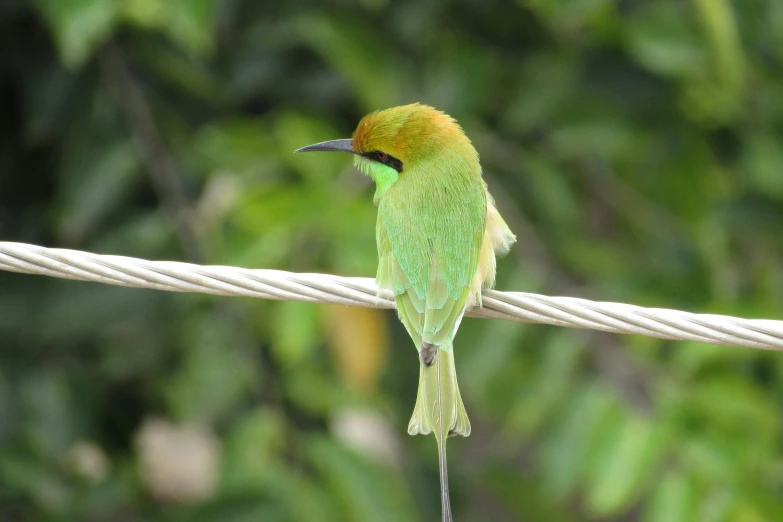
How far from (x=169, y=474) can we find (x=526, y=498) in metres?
1.45

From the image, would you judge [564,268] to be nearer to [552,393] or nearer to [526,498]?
[552,393]

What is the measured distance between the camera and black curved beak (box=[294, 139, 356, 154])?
294 centimetres

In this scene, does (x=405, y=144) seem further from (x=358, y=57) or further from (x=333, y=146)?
(x=358, y=57)

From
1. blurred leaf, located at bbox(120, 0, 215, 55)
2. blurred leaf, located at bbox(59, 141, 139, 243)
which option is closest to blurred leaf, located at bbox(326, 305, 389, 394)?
blurred leaf, located at bbox(59, 141, 139, 243)

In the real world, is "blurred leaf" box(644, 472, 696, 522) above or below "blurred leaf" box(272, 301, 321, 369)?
below

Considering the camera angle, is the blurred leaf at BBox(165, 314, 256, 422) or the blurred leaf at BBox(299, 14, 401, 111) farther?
the blurred leaf at BBox(165, 314, 256, 422)

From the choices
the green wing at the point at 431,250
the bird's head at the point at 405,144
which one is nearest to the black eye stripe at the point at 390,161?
the bird's head at the point at 405,144

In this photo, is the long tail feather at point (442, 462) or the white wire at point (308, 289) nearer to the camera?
the white wire at point (308, 289)

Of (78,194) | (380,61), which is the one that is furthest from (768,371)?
(78,194)

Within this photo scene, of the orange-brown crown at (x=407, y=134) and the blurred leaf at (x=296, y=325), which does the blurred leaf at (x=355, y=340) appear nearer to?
the blurred leaf at (x=296, y=325)

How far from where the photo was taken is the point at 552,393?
10.4 ft

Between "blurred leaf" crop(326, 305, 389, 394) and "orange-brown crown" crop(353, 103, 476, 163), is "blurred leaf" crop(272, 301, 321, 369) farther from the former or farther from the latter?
"orange-brown crown" crop(353, 103, 476, 163)

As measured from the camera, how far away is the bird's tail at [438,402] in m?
2.34

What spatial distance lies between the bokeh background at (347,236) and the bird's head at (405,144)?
0.15 meters
